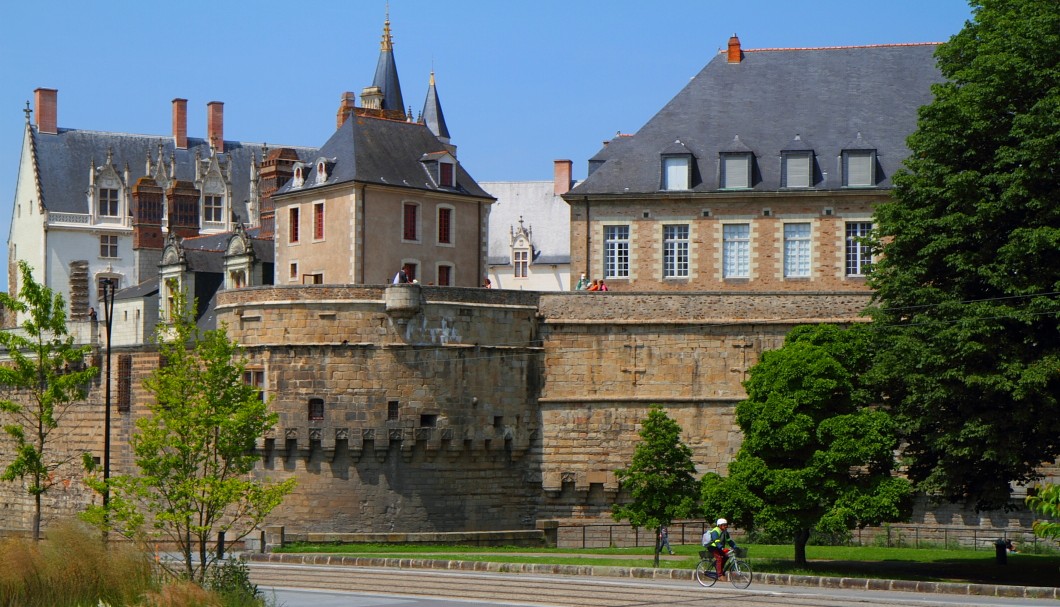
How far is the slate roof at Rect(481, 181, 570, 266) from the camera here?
77.2 m

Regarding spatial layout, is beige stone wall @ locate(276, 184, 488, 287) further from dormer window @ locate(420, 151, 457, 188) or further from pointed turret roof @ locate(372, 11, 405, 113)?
pointed turret roof @ locate(372, 11, 405, 113)

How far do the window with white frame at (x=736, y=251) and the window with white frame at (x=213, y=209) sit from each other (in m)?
46.3

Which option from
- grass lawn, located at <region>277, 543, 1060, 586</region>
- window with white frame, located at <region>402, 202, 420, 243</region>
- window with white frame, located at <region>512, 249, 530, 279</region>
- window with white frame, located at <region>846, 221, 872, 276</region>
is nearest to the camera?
grass lawn, located at <region>277, 543, 1060, 586</region>

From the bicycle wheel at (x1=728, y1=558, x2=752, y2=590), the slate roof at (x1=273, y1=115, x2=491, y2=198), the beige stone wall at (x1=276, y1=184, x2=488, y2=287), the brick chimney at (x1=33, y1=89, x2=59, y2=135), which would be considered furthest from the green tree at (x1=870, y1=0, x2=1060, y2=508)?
the brick chimney at (x1=33, y1=89, x2=59, y2=135)

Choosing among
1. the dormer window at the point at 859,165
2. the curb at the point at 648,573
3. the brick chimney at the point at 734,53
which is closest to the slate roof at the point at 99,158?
the brick chimney at the point at 734,53

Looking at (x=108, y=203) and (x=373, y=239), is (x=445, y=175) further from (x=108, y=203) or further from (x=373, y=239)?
(x=108, y=203)

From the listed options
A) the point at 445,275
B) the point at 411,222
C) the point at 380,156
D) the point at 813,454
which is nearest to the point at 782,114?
the point at 445,275

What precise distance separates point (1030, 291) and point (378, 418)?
59.1 ft

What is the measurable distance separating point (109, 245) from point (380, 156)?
121 ft

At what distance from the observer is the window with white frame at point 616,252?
159ft

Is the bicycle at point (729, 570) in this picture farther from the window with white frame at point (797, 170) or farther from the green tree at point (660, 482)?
the window with white frame at point (797, 170)

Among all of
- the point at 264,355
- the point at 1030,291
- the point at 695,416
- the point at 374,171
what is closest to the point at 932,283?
the point at 1030,291

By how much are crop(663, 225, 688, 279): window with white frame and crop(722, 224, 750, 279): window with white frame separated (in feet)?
3.85

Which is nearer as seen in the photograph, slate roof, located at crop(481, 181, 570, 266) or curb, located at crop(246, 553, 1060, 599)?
curb, located at crop(246, 553, 1060, 599)
